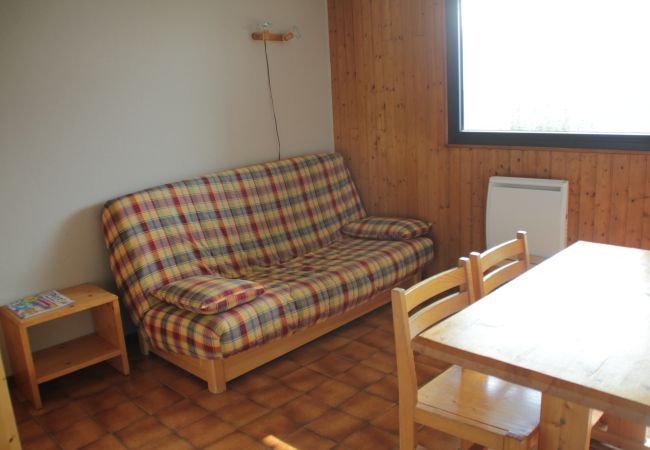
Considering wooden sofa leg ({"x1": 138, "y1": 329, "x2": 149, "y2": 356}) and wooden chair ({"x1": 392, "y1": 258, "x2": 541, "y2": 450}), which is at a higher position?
wooden chair ({"x1": 392, "y1": 258, "x2": 541, "y2": 450})

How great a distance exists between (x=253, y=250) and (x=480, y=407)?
6.46 ft

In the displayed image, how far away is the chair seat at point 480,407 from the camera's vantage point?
1.65 m

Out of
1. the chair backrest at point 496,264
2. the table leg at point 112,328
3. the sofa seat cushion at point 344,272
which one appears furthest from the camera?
the sofa seat cushion at point 344,272

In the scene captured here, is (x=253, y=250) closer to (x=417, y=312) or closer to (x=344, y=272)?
(x=344, y=272)

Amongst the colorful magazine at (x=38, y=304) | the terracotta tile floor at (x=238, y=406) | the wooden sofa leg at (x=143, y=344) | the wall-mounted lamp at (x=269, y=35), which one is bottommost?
the terracotta tile floor at (x=238, y=406)

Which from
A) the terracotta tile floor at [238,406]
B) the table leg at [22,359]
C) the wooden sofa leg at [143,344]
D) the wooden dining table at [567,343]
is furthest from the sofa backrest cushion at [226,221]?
the wooden dining table at [567,343]

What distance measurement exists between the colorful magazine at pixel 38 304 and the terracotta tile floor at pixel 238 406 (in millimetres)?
445

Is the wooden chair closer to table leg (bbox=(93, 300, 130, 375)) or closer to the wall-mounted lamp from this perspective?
table leg (bbox=(93, 300, 130, 375))

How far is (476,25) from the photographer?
3.48m

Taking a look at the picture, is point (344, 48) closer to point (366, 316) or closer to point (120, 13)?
point (120, 13)

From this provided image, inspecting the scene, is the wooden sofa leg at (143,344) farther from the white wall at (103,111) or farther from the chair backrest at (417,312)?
the chair backrest at (417,312)

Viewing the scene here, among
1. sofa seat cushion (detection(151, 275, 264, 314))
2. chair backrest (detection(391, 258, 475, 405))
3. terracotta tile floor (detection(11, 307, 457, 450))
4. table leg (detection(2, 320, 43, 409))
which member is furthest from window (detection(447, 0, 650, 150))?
table leg (detection(2, 320, 43, 409))

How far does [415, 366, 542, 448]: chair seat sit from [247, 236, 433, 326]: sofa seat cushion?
3.83 feet

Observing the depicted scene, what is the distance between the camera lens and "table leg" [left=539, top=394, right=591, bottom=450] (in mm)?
1455
